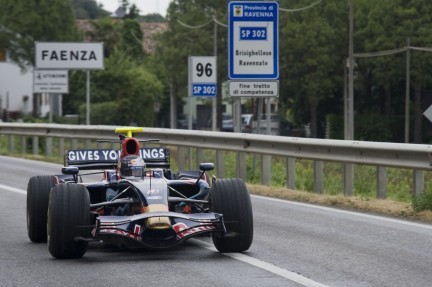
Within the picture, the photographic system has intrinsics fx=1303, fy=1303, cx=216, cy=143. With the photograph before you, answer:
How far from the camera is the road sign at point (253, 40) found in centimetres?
2238

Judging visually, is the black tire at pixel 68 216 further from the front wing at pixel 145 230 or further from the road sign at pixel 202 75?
the road sign at pixel 202 75

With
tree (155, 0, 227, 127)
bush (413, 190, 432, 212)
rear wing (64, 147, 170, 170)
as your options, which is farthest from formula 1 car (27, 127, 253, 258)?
tree (155, 0, 227, 127)

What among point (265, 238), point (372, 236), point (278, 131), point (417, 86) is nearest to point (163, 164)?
point (265, 238)

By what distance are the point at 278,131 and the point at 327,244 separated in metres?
71.0

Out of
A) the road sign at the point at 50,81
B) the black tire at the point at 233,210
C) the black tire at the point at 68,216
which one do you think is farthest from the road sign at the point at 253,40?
the road sign at the point at 50,81

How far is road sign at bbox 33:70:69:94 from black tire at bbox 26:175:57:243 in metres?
26.8

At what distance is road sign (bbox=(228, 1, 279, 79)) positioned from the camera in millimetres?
22375

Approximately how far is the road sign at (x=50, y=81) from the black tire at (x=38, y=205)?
87.9 ft

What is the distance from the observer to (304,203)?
A: 17609mm

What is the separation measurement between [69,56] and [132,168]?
29007 millimetres

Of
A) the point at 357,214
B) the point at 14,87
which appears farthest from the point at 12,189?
the point at 14,87

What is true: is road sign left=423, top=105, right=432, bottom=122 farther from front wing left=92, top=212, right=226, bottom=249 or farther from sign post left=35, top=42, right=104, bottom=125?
sign post left=35, top=42, right=104, bottom=125

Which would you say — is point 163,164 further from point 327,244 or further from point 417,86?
point 417,86

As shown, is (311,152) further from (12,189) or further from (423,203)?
(12,189)
